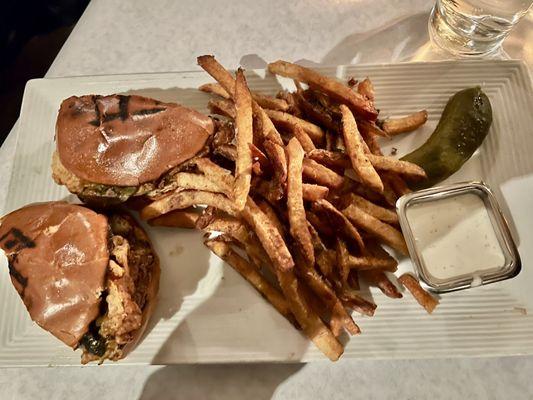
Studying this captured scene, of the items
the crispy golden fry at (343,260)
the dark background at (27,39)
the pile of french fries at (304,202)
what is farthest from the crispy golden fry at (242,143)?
the dark background at (27,39)

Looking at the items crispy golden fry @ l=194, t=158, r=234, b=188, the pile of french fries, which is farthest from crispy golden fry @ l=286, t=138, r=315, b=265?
crispy golden fry @ l=194, t=158, r=234, b=188

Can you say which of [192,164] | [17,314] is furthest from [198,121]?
[17,314]

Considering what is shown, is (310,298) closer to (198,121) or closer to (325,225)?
(325,225)

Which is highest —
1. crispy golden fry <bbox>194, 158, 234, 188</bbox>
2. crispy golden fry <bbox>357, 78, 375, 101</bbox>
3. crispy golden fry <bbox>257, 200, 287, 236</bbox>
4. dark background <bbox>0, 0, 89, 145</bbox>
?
crispy golden fry <bbox>357, 78, 375, 101</bbox>

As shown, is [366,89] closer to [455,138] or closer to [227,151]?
[455,138]

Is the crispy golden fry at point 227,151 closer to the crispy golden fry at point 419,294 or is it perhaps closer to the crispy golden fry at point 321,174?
the crispy golden fry at point 321,174

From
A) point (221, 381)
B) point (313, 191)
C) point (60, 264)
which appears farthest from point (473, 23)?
point (60, 264)

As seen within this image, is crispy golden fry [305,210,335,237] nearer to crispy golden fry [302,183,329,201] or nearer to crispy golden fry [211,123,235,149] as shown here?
crispy golden fry [302,183,329,201]
